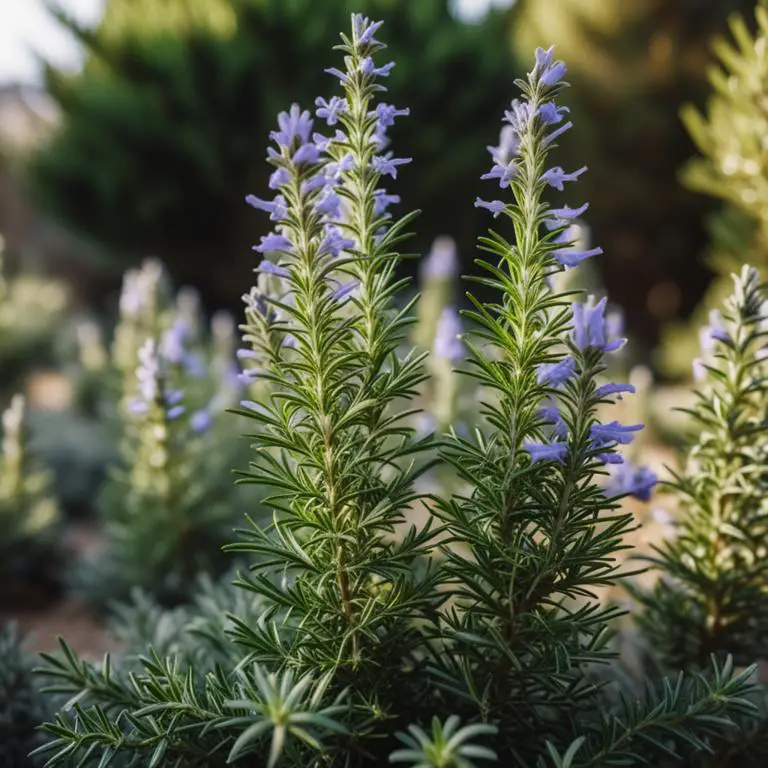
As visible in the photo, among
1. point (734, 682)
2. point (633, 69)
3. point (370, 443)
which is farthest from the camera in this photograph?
point (633, 69)

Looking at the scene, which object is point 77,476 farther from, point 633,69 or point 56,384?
point 633,69

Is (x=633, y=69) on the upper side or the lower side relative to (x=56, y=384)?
upper

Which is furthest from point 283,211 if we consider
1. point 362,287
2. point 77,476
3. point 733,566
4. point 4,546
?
point 77,476

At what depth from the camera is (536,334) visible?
1.52 metres

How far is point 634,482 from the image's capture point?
1.99 meters

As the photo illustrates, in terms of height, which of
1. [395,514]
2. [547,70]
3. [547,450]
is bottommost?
[395,514]

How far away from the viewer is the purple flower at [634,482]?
1858 mm

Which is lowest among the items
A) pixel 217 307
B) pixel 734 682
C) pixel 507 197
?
pixel 734 682

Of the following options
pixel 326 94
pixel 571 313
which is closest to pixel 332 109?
pixel 571 313

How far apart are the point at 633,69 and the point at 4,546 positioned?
27.4ft

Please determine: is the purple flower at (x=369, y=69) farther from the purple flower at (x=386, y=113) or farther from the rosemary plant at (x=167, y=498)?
the rosemary plant at (x=167, y=498)

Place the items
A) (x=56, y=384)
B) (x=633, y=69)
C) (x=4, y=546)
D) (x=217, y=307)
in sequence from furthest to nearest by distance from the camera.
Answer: (x=56, y=384)
(x=217, y=307)
(x=633, y=69)
(x=4, y=546)

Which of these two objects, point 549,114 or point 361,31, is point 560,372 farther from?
point 361,31

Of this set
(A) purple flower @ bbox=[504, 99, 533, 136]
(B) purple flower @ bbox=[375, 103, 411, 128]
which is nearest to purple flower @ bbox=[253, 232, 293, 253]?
(B) purple flower @ bbox=[375, 103, 411, 128]
